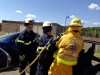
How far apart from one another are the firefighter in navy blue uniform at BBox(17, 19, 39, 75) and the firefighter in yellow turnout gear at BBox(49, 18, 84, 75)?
2.43 metres

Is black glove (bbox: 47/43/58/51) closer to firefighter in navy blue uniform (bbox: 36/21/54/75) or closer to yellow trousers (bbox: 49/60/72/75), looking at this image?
firefighter in navy blue uniform (bbox: 36/21/54/75)

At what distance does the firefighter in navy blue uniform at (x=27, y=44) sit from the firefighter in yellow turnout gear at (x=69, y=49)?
→ 243cm

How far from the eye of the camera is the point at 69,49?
15.1 ft

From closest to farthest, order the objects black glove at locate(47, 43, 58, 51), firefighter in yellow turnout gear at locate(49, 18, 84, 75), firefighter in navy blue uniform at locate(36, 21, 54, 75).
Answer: firefighter in yellow turnout gear at locate(49, 18, 84, 75) < black glove at locate(47, 43, 58, 51) < firefighter in navy blue uniform at locate(36, 21, 54, 75)

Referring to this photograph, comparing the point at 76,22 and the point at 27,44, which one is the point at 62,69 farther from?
the point at 27,44

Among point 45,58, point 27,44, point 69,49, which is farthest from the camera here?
point 27,44

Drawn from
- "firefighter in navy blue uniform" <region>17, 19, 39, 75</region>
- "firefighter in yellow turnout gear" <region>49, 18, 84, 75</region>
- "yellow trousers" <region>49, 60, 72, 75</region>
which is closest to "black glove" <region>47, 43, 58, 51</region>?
"firefighter in yellow turnout gear" <region>49, 18, 84, 75</region>

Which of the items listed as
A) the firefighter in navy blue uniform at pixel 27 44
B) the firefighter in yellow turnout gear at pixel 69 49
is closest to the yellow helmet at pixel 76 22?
the firefighter in yellow turnout gear at pixel 69 49

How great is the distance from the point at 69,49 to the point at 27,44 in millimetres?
2589

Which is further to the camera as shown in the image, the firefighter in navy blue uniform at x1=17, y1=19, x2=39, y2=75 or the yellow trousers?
the firefighter in navy blue uniform at x1=17, y1=19, x2=39, y2=75

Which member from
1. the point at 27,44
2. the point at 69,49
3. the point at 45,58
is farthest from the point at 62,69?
the point at 27,44

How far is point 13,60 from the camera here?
9758 mm

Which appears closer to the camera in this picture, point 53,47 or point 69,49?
point 69,49

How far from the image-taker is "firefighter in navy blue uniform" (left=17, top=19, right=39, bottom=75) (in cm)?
700
